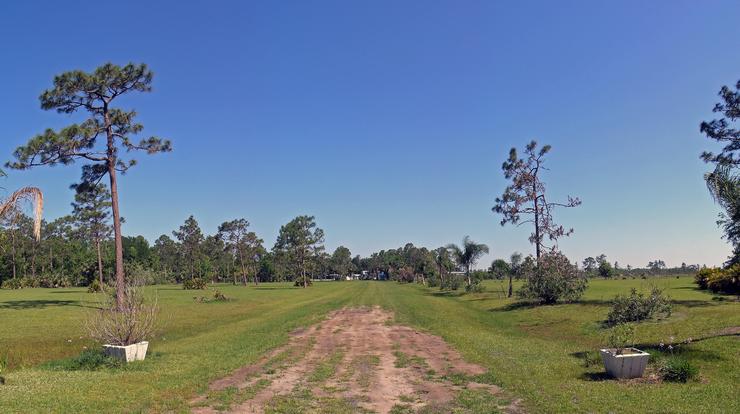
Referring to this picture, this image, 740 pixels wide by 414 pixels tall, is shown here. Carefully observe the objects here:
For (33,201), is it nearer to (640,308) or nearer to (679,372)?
(679,372)

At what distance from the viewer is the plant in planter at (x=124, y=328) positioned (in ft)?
47.1

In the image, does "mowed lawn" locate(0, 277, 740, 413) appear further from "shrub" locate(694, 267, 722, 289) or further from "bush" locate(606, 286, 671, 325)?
"shrub" locate(694, 267, 722, 289)

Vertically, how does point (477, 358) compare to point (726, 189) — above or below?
below

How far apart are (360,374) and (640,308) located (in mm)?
13499

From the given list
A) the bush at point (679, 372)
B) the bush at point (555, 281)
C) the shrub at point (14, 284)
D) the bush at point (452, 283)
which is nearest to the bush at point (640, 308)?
the bush at point (679, 372)

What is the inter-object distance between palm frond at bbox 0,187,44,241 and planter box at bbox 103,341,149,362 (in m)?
5.15

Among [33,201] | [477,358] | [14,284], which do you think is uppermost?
[33,201]

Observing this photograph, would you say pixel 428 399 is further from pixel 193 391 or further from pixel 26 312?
pixel 26 312

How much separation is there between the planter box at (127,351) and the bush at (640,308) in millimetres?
17577

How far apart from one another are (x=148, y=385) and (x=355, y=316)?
21.0 meters

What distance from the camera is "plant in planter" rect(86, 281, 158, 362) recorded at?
1434 centimetres

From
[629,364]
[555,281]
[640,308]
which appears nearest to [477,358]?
[629,364]

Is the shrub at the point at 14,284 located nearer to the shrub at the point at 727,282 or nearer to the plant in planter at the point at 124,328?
the plant in planter at the point at 124,328

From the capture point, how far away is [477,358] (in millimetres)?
15398
